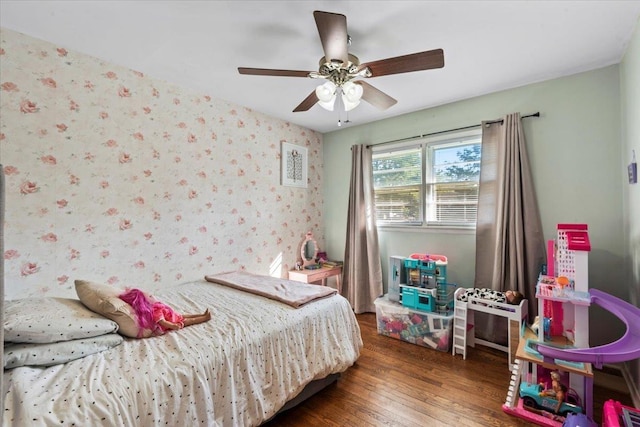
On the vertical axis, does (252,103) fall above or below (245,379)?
above

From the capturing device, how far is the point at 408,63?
172 centimetres

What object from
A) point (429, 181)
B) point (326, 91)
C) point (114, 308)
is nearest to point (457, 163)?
point (429, 181)

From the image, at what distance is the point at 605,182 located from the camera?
7.67 feet

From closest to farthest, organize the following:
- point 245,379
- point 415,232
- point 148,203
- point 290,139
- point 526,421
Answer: point 245,379 < point 526,421 < point 148,203 < point 415,232 < point 290,139

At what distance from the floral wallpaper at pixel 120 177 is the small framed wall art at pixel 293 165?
0.22 m

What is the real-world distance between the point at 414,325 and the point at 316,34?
266 centimetres

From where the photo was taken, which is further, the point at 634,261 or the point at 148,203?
the point at 148,203

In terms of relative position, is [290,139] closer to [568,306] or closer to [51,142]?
[51,142]

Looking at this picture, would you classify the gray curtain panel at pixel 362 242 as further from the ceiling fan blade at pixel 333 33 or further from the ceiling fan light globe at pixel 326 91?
the ceiling fan blade at pixel 333 33

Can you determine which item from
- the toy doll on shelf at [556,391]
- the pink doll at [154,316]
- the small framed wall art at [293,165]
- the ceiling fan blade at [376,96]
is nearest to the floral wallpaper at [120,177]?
the small framed wall art at [293,165]

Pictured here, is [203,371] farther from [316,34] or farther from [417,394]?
[316,34]

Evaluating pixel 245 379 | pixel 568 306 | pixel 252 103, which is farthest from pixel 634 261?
pixel 252 103

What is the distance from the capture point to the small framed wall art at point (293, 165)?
3709 mm

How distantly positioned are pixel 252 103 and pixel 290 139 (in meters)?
0.79
